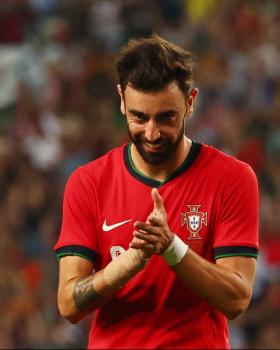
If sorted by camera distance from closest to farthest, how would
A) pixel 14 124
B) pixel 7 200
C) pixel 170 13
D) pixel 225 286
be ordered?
1. pixel 225 286
2. pixel 7 200
3. pixel 14 124
4. pixel 170 13

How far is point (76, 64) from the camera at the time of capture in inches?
410

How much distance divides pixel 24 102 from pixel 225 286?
6266 mm

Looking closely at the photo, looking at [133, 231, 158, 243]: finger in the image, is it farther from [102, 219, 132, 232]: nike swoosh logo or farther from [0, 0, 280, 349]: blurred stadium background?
[0, 0, 280, 349]: blurred stadium background

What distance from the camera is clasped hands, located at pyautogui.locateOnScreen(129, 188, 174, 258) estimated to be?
383cm

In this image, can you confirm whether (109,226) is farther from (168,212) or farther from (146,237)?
(146,237)

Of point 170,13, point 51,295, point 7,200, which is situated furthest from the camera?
point 170,13

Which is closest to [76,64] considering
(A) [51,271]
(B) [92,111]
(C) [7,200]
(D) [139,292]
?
(B) [92,111]

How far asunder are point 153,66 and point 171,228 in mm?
614

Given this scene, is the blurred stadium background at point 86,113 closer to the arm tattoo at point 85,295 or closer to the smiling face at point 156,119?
the arm tattoo at point 85,295

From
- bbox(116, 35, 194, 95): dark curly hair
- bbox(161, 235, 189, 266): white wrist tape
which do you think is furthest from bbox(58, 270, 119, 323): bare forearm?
bbox(116, 35, 194, 95): dark curly hair

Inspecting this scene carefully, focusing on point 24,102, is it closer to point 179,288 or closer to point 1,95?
point 1,95

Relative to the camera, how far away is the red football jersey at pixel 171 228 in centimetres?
419

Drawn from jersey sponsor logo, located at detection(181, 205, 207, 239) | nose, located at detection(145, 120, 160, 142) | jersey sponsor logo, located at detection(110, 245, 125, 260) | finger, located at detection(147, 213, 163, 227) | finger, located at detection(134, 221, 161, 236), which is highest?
nose, located at detection(145, 120, 160, 142)

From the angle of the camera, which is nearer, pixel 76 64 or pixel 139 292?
pixel 139 292
